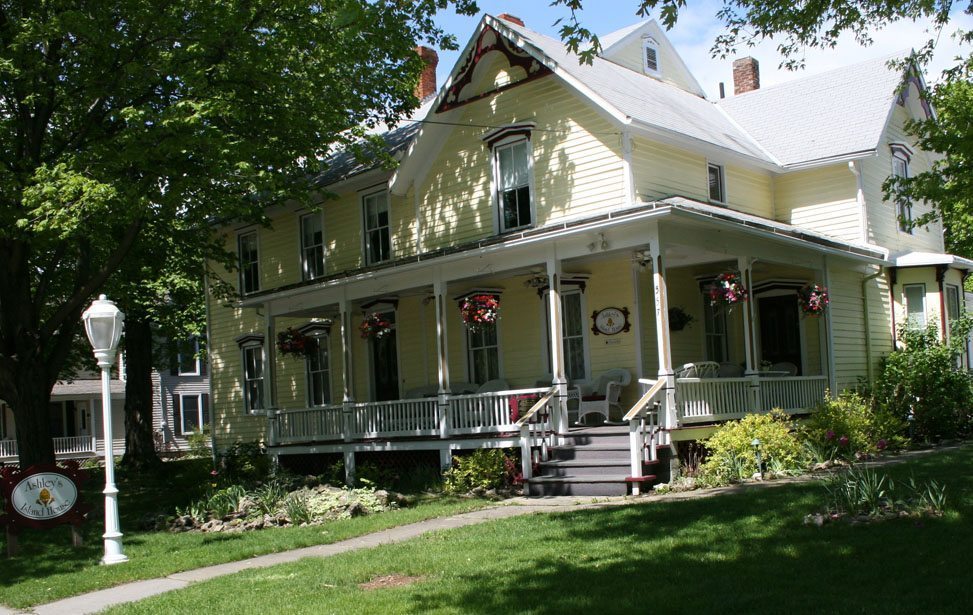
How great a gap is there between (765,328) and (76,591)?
14.7 m

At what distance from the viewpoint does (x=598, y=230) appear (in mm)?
15328

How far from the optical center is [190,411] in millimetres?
49125

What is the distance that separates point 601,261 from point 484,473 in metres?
4.81

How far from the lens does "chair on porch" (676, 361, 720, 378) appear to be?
15.5 meters

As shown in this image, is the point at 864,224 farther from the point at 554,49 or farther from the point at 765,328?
the point at 554,49

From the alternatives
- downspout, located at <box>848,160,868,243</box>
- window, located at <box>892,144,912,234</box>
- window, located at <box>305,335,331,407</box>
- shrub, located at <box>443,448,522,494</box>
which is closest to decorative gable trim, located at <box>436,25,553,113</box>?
downspout, located at <box>848,160,868,243</box>

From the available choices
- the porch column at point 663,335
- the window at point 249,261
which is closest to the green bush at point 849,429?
the porch column at point 663,335

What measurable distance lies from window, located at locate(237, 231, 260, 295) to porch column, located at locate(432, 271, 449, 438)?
8.87 metres

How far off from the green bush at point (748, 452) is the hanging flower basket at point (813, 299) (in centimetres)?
362

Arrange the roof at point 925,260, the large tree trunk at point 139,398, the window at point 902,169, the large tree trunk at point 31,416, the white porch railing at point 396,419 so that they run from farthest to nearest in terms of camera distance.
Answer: the large tree trunk at point 139,398 < the window at point 902,169 < the roof at point 925,260 < the white porch railing at point 396,419 < the large tree trunk at point 31,416

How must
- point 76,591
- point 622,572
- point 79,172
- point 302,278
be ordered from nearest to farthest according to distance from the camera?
point 622,572 < point 76,591 < point 79,172 < point 302,278

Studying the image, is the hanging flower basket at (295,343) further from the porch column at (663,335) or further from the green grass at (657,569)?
the green grass at (657,569)

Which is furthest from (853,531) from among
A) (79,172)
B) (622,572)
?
(79,172)

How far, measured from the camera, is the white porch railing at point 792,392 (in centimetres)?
1666
